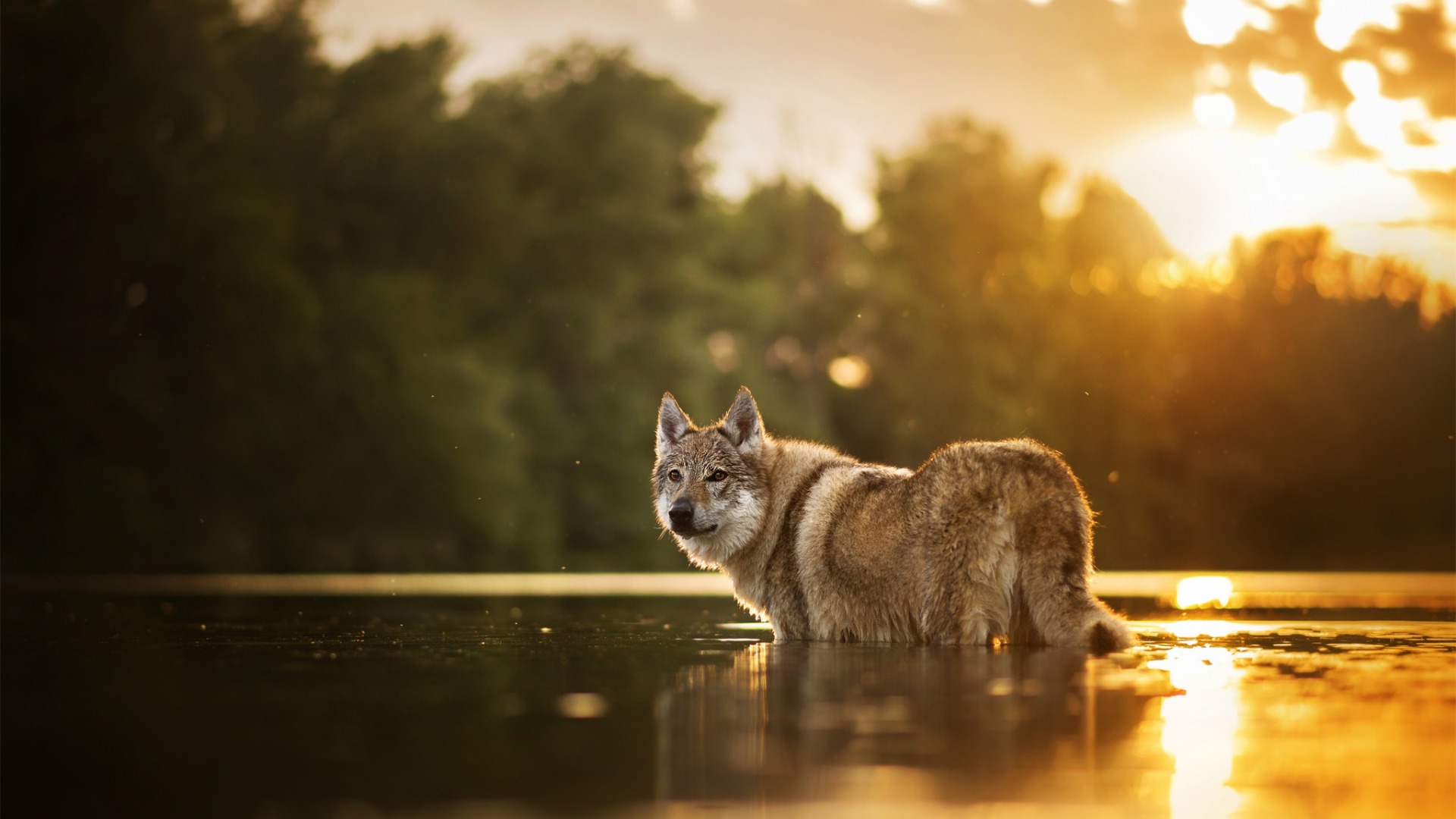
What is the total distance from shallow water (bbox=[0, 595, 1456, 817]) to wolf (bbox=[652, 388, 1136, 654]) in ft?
1.07

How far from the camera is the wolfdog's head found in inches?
468

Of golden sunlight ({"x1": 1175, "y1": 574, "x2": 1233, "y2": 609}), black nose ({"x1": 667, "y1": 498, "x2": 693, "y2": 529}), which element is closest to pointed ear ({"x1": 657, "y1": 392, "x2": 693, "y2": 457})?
black nose ({"x1": 667, "y1": 498, "x2": 693, "y2": 529})

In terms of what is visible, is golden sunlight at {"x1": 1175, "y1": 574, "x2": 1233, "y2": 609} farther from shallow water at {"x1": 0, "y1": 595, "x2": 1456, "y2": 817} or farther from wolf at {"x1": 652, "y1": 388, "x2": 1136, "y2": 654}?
wolf at {"x1": 652, "y1": 388, "x2": 1136, "y2": 654}

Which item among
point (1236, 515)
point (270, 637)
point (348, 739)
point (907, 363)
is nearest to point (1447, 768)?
point (348, 739)

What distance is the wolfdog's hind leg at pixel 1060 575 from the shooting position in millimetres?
9742

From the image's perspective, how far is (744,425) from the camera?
40.5ft

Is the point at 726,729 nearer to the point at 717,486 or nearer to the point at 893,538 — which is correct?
the point at 893,538

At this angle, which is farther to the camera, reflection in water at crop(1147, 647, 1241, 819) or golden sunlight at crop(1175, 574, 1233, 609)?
golden sunlight at crop(1175, 574, 1233, 609)

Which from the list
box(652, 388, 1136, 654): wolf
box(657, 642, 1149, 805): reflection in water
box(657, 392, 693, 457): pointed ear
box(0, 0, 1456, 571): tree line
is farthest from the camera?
box(0, 0, 1456, 571): tree line

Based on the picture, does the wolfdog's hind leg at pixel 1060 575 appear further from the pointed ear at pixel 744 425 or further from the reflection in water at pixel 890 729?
the pointed ear at pixel 744 425

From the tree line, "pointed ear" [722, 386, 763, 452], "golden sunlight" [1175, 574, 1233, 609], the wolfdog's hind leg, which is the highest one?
the tree line

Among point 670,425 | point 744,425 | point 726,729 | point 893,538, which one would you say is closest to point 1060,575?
point 893,538

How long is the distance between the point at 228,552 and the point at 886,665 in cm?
3237

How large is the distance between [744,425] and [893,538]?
220 centimetres
